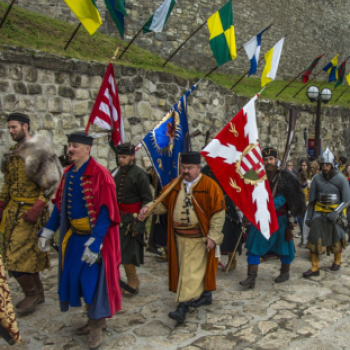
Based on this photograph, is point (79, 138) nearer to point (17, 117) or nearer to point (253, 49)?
point (17, 117)

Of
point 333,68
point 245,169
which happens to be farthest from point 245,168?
point 333,68

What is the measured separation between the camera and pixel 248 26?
20.1m

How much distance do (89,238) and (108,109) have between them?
2.29m

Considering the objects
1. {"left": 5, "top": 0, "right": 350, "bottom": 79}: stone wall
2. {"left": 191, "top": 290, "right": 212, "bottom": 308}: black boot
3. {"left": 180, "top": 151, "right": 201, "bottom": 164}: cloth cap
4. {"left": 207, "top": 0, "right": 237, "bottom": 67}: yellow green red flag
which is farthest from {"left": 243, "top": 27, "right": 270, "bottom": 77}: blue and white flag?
{"left": 191, "top": 290, "right": 212, "bottom": 308}: black boot

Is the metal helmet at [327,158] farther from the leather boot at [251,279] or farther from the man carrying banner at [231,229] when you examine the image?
the leather boot at [251,279]

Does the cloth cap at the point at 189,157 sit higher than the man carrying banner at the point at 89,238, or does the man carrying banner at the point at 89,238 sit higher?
the cloth cap at the point at 189,157

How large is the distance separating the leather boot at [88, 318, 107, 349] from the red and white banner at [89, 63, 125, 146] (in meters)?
2.49

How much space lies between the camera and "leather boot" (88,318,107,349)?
3.66m

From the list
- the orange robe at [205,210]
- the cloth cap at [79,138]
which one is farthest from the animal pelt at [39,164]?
the orange robe at [205,210]

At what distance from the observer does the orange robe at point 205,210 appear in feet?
14.3

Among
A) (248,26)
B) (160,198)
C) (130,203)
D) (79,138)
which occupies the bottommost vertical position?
(130,203)

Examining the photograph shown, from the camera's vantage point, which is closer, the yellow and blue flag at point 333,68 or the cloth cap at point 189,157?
the cloth cap at point 189,157

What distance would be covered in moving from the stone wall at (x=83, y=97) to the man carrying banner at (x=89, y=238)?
421 centimetres

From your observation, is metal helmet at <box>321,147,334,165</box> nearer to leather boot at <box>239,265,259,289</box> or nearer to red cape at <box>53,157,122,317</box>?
leather boot at <box>239,265,259,289</box>
